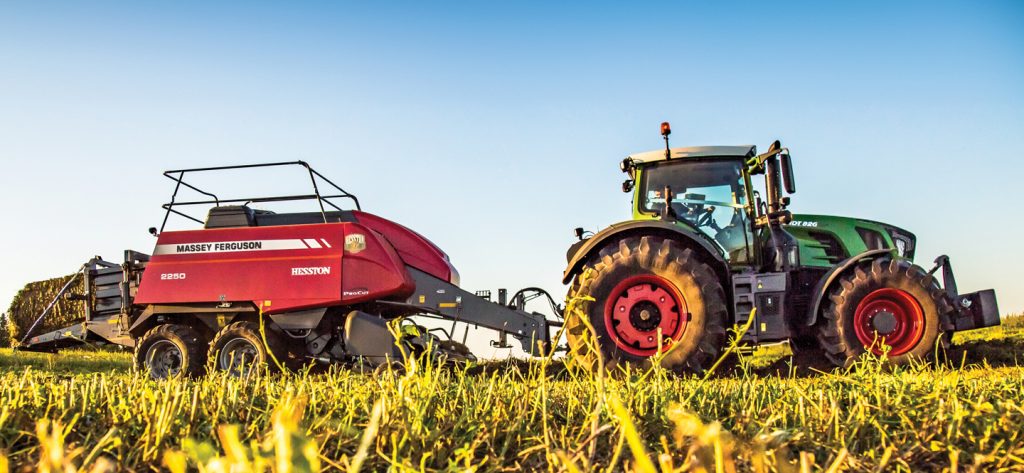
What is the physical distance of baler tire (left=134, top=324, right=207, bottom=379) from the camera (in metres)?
7.77

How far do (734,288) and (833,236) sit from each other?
2236 millimetres

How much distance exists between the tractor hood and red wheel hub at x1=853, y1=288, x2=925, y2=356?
123cm

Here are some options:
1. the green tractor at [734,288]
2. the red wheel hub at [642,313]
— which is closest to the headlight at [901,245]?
the green tractor at [734,288]

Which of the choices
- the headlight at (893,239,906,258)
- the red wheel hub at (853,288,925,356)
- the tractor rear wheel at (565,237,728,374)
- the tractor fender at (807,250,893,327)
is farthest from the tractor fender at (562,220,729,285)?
the headlight at (893,239,906,258)

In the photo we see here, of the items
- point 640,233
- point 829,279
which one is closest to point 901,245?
point 829,279

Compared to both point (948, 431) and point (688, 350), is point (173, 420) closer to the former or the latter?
point (948, 431)

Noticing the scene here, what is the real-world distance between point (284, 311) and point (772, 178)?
16.3ft

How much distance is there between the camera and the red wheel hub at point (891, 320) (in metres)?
7.09

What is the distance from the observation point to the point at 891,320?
23.3 feet

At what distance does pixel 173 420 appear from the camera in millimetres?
2312

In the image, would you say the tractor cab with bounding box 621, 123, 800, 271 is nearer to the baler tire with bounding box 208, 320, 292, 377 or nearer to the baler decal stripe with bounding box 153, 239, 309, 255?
the baler decal stripe with bounding box 153, 239, 309, 255

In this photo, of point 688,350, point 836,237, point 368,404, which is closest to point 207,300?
point 688,350

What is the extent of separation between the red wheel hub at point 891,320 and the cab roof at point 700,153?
6.17 ft

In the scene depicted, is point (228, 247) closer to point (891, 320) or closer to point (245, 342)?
point (245, 342)
